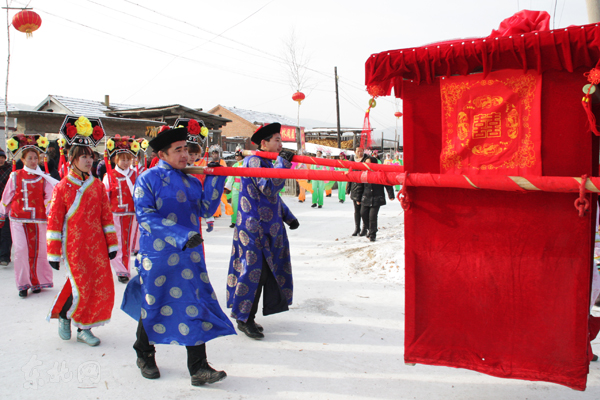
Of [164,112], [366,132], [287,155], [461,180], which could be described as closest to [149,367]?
[287,155]

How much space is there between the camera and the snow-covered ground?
8.67 ft

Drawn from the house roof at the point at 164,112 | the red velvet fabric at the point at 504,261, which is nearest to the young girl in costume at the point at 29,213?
the red velvet fabric at the point at 504,261

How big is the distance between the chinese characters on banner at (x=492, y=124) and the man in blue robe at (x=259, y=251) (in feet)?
5.56

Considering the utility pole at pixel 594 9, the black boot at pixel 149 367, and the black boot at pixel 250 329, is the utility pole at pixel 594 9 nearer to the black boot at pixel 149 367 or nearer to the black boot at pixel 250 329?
the black boot at pixel 250 329

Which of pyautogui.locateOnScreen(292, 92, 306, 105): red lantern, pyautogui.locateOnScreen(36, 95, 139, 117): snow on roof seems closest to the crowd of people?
pyautogui.locateOnScreen(36, 95, 139, 117): snow on roof

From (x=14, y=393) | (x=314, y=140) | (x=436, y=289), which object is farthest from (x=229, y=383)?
(x=314, y=140)

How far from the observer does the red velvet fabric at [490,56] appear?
1.77 metres

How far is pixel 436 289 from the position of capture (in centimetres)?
225

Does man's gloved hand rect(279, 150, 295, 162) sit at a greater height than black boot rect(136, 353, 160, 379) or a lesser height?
greater

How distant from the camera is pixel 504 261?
6.84ft

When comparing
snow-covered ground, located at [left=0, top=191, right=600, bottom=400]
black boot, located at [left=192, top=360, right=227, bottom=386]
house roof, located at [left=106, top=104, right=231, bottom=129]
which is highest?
house roof, located at [left=106, top=104, right=231, bottom=129]

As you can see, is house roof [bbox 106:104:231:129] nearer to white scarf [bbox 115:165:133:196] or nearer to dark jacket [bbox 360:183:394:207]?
white scarf [bbox 115:165:133:196]

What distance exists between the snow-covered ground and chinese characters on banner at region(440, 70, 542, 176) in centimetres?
157

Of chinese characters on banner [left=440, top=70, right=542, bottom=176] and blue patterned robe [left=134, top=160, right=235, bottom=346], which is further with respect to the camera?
blue patterned robe [left=134, top=160, right=235, bottom=346]
